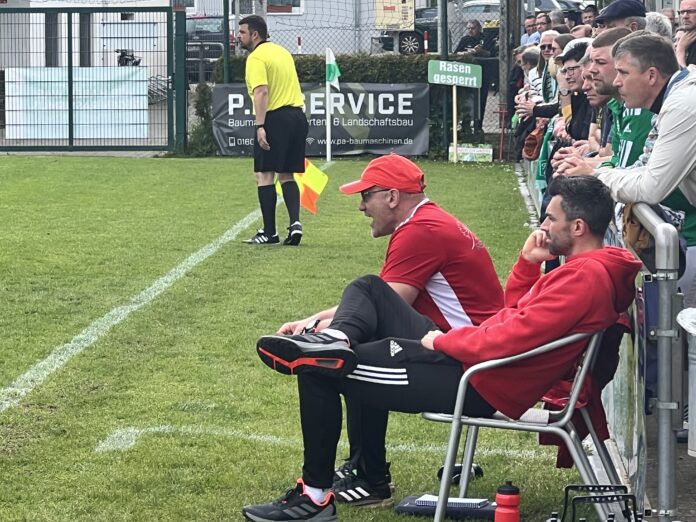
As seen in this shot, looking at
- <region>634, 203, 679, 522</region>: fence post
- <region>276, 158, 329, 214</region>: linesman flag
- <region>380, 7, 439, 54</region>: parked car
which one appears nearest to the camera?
<region>634, 203, 679, 522</region>: fence post

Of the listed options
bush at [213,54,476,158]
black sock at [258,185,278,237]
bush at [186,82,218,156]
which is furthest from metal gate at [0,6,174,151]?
black sock at [258,185,278,237]

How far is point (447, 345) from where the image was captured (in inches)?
172

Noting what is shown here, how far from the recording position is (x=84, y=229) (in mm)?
12289

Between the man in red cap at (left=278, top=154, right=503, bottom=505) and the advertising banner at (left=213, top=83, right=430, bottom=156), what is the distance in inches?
614

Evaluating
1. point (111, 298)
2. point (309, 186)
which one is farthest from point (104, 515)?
point (309, 186)

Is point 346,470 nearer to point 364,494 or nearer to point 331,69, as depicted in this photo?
point 364,494

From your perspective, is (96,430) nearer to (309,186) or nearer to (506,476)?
(506,476)

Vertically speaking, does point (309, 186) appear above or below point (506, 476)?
above

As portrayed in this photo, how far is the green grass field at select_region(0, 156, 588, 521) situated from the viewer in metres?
5.08

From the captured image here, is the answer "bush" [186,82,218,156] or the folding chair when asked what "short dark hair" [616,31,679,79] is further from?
"bush" [186,82,218,156]

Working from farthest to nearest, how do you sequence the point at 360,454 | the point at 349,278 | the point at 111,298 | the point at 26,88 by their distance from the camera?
the point at 26,88 < the point at 349,278 < the point at 111,298 < the point at 360,454

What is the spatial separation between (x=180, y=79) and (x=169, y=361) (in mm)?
14460

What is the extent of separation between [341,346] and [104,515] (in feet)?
3.54

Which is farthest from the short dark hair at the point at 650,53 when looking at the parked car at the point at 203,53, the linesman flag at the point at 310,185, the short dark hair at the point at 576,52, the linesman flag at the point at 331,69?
the parked car at the point at 203,53
